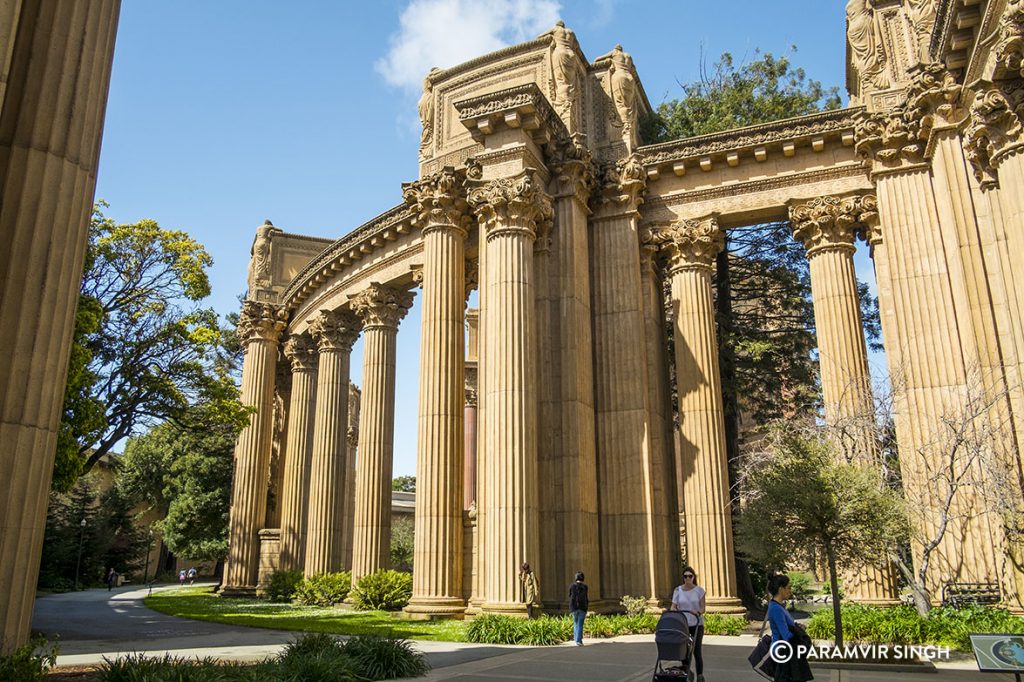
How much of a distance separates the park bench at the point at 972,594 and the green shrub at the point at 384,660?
40.2 feet

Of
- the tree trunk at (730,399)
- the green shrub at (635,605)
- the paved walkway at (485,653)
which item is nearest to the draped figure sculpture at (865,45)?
the tree trunk at (730,399)

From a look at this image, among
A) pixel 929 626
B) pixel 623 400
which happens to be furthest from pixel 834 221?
pixel 929 626

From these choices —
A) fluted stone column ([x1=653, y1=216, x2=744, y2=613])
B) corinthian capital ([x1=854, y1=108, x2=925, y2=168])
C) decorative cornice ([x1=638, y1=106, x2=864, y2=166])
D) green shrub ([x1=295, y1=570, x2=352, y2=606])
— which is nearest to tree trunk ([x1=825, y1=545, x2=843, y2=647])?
fluted stone column ([x1=653, y1=216, x2=744, y2=613])

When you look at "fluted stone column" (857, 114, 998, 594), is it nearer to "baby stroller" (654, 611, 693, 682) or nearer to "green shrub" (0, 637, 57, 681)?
"baby stroller" (654, 611, 693, 682)

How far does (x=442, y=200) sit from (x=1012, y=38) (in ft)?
48.1

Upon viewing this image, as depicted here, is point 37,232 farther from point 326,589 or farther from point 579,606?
point 326,589

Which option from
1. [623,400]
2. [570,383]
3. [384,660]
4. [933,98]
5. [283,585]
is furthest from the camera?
[283,585]

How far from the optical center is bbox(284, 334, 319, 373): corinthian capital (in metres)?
36.5

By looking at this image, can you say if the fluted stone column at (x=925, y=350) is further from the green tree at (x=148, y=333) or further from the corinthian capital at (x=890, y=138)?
the green tree at (x=148, y=333)

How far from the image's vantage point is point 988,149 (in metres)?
15.5

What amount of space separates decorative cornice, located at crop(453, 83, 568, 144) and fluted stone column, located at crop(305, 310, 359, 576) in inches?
529

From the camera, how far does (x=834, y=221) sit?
2245 centimetres

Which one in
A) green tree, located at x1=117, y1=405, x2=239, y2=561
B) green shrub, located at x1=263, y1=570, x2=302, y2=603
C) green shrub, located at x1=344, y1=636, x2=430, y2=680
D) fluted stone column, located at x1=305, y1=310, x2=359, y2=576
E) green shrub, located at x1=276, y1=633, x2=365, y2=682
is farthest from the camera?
green tree, located at x1=117, y1=405, x2=239, y2=561

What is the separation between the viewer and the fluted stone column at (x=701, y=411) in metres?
21.2
